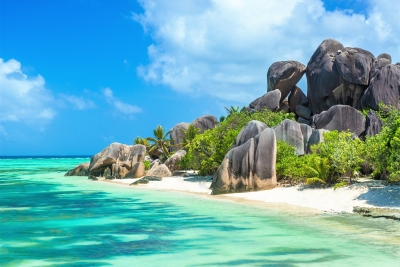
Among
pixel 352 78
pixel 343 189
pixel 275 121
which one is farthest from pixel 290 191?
pixel 352 78

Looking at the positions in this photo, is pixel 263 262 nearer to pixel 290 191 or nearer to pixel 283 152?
pixel 290 191

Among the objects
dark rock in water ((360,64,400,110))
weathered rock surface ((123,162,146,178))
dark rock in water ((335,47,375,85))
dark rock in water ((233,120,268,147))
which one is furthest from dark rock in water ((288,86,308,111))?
dark rock in water ((233,120,268,147))

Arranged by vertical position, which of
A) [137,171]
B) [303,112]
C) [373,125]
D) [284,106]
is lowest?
[137,171]

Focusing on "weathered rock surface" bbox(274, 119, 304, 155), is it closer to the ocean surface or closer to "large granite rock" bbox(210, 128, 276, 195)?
"large granite rock" bbox(210, 128, 276, 195)

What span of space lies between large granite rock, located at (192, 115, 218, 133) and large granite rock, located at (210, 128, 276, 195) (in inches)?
1067

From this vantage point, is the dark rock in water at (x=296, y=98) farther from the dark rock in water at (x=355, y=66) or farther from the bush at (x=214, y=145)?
the bush at (x=214, y=145)

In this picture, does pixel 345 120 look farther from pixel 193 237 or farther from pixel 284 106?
pixel 193 237

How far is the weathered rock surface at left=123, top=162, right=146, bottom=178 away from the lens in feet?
116

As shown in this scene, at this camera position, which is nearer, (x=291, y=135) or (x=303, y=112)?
(x=291, y=135)

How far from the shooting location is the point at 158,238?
11969 mm

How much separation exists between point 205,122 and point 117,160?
13214 mm

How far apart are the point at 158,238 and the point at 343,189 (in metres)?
8.90

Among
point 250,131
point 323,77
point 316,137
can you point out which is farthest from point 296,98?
point 250,131

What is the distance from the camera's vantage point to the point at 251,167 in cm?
2116
